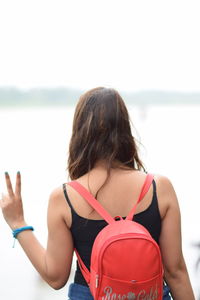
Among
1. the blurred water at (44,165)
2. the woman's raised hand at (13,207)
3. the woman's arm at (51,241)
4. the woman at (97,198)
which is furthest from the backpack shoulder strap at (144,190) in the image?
the blurred water at (44,165)

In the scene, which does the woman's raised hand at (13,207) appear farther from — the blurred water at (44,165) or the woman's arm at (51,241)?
the blurred water at (44,165)

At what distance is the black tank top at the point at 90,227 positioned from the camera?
0.93 meters

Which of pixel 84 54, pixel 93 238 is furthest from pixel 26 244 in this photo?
pixel 84 54

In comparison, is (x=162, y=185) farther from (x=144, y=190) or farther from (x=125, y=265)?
(x=125, y=265)

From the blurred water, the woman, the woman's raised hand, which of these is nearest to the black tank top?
the woman

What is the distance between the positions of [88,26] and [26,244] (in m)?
0.98

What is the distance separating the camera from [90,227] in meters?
0.93

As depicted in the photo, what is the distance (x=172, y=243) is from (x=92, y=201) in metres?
0.23

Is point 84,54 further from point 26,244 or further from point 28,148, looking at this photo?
point 26,244

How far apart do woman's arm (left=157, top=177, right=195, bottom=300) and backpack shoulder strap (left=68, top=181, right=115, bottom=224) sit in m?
0.13

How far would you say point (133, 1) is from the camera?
168 centimetres

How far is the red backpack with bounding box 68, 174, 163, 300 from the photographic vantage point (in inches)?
33.5

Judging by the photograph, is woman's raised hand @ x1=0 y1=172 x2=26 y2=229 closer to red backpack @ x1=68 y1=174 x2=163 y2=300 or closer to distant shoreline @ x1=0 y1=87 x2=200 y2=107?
red backpack @ x1=68 y1=174 x2=163 y2=300

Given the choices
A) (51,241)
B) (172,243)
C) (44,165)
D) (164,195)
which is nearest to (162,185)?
(164,195)
